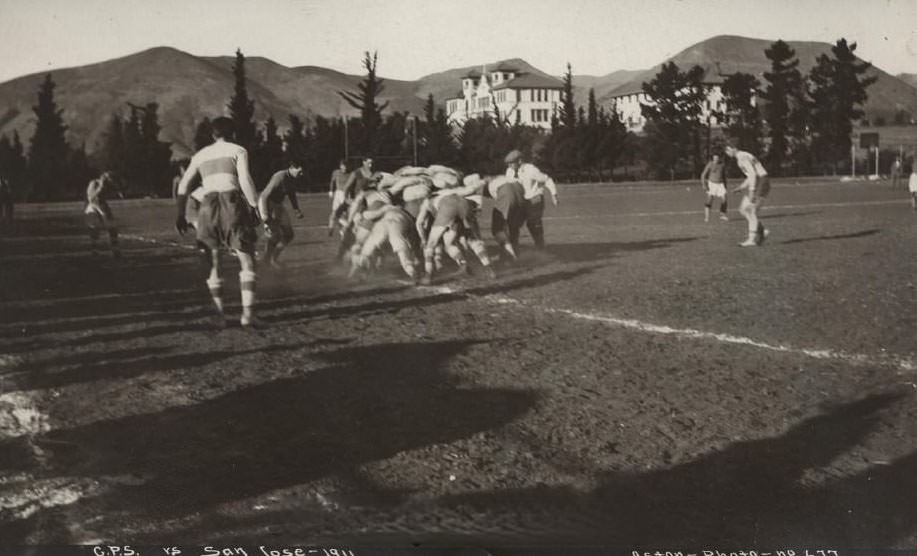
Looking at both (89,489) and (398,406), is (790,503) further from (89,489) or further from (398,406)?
(89,489)

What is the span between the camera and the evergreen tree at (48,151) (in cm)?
1270

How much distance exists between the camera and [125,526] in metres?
3.70

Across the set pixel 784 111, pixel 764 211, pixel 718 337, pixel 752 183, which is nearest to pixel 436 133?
pixel 764 211

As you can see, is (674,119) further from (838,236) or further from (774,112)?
(838,236)

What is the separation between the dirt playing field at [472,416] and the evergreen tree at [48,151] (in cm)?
392

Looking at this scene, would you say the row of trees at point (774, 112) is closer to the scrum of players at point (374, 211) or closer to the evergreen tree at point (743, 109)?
the evergreen tree at point (743, 109)

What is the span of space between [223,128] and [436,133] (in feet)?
63.5

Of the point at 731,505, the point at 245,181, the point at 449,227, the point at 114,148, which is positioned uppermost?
the point at 114,148

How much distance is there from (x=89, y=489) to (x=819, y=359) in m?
5.06

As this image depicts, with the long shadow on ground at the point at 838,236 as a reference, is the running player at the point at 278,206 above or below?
above

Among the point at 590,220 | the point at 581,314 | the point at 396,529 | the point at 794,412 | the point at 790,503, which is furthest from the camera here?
the point at 590,220

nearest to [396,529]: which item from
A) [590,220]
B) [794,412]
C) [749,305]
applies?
[794,412]

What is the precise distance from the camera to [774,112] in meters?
26.5

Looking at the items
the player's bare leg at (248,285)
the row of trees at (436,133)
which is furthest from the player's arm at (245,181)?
the row of trees at (436,133)
